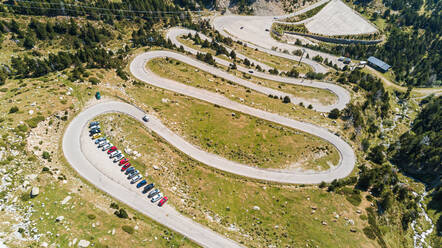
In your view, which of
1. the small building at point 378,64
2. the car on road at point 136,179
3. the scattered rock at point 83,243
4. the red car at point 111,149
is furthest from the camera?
the small building at point 378,64

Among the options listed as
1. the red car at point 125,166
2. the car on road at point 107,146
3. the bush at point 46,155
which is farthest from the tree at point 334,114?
the bush at point 46,155

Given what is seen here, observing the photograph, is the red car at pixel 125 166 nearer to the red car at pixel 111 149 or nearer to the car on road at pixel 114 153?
the car on road at pixel 114 153

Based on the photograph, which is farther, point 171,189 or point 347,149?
point 347,149

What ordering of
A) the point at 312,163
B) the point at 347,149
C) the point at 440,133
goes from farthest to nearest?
the point at 440,133 → the point at 347,149 → the point at 312,163

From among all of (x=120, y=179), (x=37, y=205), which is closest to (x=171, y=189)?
(x=120, y=179)

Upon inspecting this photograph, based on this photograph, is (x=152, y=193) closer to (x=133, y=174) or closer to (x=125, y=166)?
(x=133, y=174)

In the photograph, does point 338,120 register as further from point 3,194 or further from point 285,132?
point 3,194
